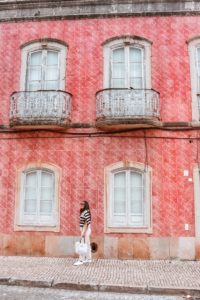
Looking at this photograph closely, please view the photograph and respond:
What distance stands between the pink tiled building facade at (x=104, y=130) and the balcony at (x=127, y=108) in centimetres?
3

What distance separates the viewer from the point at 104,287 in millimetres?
8625

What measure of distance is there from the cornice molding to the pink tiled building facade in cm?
4

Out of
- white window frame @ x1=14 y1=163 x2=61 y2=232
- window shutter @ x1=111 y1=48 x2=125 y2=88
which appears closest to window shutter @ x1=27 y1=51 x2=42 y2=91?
window shutter @ x1=111 y1=48 x2=125 y2=88

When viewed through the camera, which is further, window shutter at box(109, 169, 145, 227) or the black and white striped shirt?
window shutter at box(109, 169, 145, 227)

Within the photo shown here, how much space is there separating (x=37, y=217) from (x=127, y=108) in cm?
466

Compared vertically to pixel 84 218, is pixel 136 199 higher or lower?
higher

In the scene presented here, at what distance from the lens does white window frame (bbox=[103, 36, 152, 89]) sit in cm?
1301

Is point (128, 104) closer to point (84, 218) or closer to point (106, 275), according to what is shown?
point (84, 218)

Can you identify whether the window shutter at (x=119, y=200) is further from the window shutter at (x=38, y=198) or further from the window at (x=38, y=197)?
the window at (x=38, y=197)

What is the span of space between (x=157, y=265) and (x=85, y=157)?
411 centimetres

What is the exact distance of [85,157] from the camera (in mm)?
12641

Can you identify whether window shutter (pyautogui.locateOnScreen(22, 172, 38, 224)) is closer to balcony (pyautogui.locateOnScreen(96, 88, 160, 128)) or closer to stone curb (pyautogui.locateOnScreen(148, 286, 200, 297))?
balcony (pyautogui.locateOnScreen(96, 88, 160, 128))

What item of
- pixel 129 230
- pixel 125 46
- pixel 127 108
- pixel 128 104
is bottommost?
pixel 129 230

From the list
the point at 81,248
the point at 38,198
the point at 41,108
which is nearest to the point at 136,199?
the point at 81,248
